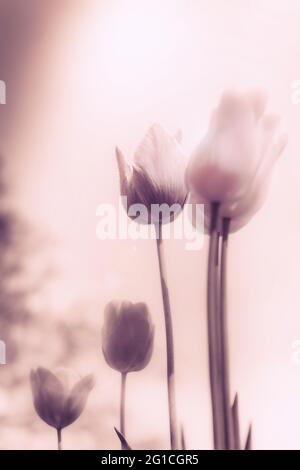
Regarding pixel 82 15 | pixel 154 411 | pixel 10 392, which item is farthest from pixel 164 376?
pixel 82 15

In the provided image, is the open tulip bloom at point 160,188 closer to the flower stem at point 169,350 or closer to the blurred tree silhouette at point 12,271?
the flower stem at point 169,350

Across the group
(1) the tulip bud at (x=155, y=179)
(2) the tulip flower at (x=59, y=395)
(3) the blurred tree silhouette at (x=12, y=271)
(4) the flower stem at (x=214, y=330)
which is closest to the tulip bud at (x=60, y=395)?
(2) the tulip flower at (x=59, y=395)

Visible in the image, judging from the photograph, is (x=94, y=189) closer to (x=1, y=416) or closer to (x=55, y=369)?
(x=55, y=369)

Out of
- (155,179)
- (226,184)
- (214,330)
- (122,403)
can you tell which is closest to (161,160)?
(155,179)

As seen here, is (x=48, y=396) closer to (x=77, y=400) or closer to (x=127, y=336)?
(x=77, y=400)

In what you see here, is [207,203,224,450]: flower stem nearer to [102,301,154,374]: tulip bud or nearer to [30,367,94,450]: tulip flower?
[102,301,154,374]: tulip bud

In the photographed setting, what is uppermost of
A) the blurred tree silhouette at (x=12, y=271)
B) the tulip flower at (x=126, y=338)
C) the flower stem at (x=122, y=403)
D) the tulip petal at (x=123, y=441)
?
the blurred tree silhouette at (x=12, y=271)

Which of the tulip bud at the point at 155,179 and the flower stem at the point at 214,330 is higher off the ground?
the tulip bud at the point at 155,179
